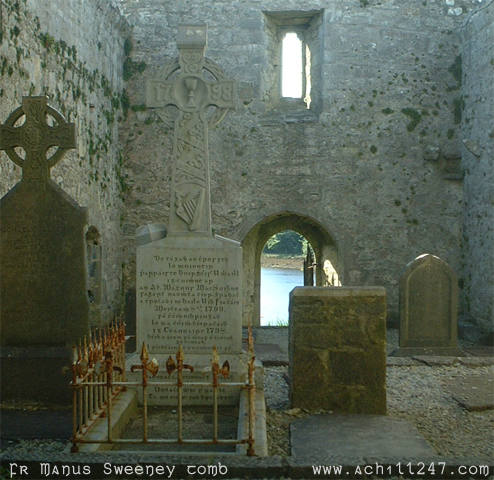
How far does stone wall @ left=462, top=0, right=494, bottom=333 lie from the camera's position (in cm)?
1005

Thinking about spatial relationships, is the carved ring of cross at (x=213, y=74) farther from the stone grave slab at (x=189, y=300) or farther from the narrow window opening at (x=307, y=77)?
the narrow window opening at (x=307, y=77)

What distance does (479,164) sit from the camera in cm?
1053

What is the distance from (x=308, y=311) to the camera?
4.67 m

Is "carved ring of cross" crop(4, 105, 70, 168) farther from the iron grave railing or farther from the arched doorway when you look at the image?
the arched doorway

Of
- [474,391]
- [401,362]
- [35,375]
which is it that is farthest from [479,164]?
[35,375]

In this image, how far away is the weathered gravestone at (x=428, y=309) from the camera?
25.7 ft

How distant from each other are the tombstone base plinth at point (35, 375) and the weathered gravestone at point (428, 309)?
4.83 m

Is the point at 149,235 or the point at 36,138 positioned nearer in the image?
the point at 36,138

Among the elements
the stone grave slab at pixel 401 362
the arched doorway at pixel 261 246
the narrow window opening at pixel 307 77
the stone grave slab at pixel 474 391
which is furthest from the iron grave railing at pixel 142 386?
the narrow window opening at pixel 307 77

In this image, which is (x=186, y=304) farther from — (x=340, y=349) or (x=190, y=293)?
(x=340, y=349)

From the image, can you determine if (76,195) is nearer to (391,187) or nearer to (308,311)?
(308,311)

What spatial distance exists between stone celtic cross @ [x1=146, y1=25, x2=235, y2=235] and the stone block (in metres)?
1.36

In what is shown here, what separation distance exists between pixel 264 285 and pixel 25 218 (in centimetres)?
2837

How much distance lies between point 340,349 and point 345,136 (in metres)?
7.51
